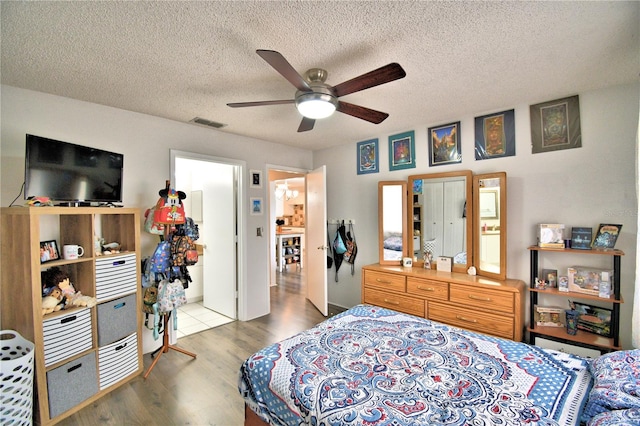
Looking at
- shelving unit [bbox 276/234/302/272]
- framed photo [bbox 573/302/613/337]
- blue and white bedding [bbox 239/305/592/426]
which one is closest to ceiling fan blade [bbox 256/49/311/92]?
blue and white bedding [bbox 239/305/592/426]

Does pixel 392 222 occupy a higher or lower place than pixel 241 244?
higher

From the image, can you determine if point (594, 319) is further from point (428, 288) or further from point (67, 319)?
point (67, 319)

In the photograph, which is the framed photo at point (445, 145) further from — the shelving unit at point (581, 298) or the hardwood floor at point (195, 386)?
the hardwood floor at point (195, 386)

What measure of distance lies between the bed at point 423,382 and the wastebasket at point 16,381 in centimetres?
136

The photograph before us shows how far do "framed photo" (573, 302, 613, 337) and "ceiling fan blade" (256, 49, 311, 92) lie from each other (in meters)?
2.89

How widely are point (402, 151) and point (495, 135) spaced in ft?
3.35

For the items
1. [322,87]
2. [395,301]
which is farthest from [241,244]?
[322,87]

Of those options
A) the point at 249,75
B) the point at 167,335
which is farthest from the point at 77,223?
the point at 249,75

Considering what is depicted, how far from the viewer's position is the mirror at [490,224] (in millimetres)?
2699

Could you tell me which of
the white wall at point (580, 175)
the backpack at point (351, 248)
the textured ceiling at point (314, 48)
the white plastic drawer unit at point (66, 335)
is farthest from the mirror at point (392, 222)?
the white plastic drawer unit at point (66, 335)

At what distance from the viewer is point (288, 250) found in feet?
22.4

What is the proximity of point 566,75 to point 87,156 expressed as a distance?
3.79 meters

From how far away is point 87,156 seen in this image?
221 centimetres

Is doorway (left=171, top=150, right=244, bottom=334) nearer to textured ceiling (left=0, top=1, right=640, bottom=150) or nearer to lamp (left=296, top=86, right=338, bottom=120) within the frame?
textured ceiling (left=0, top=1, right=640, bottom=150)
